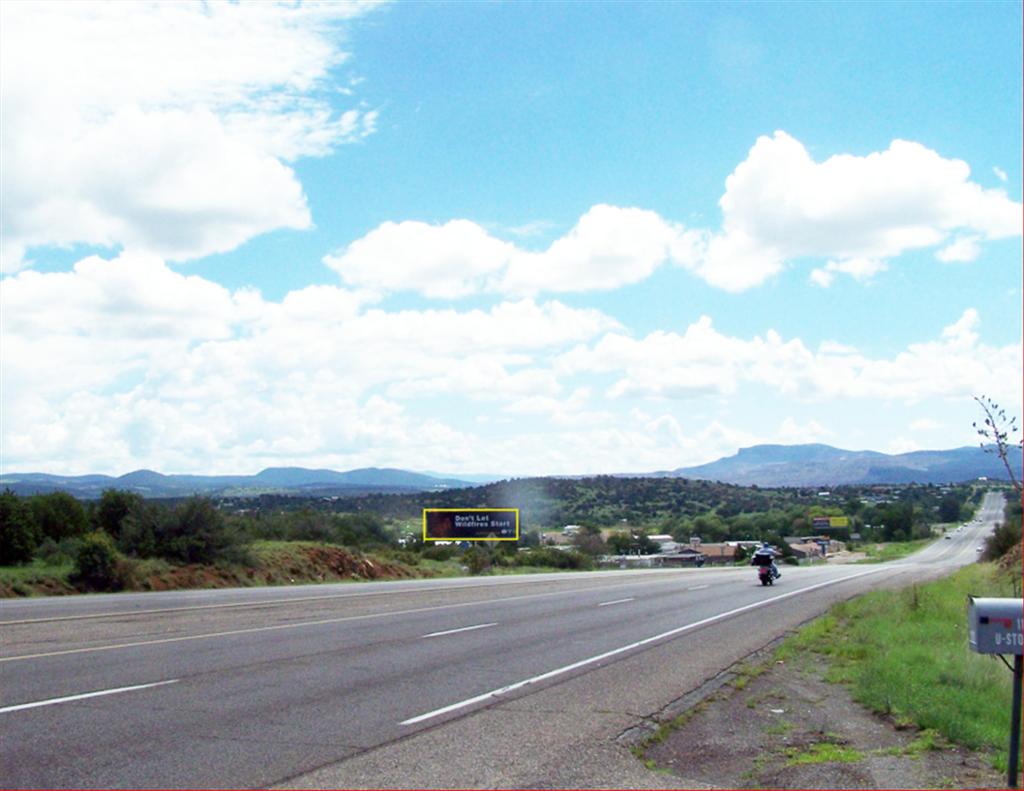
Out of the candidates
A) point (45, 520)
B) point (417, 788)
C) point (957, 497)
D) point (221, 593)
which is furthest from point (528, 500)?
point (417, 788)

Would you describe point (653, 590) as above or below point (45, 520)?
below

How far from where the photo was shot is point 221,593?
30219 millimetres

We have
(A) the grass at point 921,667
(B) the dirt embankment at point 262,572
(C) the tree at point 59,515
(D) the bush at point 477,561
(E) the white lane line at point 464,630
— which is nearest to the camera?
(A) the grass at point 921,667

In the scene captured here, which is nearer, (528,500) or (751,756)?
(751,756)

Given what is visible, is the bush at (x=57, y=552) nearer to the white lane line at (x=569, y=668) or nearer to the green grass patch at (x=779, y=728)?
the white lane line at (x=569, y=668)

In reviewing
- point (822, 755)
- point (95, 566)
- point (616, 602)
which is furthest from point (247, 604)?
point (822, 755)

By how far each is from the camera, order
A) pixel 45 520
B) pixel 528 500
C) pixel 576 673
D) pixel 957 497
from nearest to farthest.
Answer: pixel 576 673, pixel 45 520, pixel 957 497, pixel 528 500

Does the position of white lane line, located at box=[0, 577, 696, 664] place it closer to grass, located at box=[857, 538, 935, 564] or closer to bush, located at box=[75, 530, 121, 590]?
bush, located at box=[75, 530, 121, 590]

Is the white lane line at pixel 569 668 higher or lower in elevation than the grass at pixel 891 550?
higher

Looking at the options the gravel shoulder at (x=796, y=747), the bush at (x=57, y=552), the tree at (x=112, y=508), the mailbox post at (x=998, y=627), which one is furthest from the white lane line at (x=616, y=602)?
the tree at (x=112, y=508)

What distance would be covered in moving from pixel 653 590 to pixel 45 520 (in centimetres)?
2509

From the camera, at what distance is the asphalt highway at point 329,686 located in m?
8.67

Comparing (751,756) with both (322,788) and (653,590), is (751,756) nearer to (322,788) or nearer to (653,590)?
(322,788)

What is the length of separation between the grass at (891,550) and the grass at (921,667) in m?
58.3
